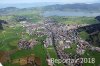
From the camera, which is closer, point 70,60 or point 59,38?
point 70,60

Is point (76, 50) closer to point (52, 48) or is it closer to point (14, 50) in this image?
point (52, 48)

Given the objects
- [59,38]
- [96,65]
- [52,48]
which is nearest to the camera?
[96,65]

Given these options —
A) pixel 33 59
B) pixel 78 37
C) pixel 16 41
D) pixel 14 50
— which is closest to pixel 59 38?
pixel 78 37

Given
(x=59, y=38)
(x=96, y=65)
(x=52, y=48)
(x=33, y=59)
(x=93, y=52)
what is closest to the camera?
Result: (x=96, y=65)

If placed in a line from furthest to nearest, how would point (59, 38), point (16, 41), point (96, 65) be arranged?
1. point (59, 38)
2. point (16, 41)
3. point (96, 65)

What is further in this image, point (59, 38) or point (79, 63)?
point (59, 38)

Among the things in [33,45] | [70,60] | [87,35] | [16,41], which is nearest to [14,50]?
[33,45]

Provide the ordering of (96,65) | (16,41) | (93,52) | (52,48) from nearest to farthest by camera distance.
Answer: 1. (96,65)
2. (93,52)
3. (52,48)
4. (16,41)

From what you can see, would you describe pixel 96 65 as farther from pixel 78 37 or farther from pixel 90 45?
pixel 78 37
